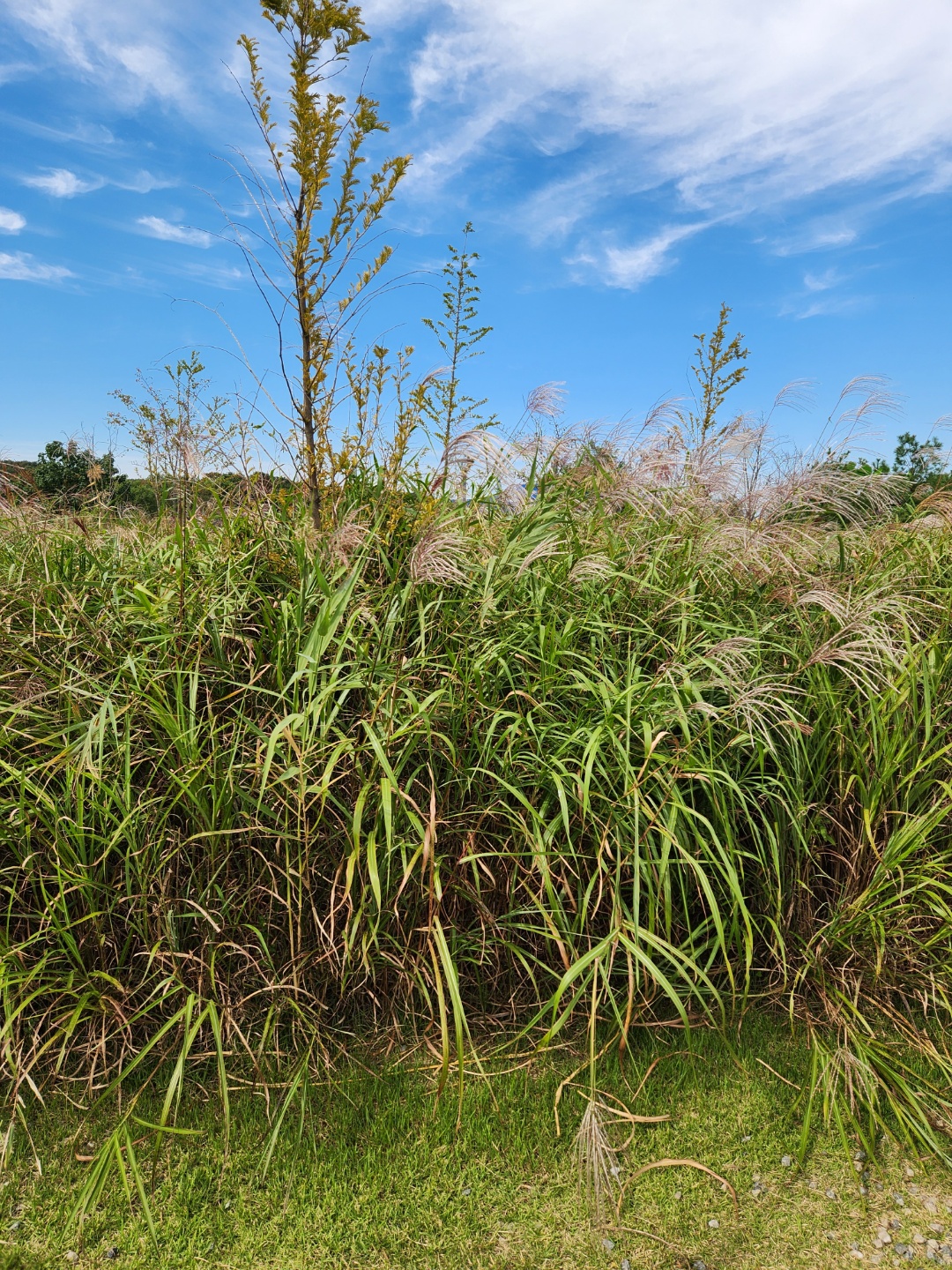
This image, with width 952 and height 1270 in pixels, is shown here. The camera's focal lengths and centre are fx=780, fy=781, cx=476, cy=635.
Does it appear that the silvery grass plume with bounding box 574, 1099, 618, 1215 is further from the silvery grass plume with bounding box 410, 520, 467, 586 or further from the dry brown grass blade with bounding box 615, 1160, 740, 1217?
the silvery grass plume with bounding box 410, 520, 467, 586

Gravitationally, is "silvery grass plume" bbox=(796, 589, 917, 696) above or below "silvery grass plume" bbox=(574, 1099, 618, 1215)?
above

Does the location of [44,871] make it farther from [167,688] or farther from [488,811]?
[488,811]

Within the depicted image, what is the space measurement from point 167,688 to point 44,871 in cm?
68

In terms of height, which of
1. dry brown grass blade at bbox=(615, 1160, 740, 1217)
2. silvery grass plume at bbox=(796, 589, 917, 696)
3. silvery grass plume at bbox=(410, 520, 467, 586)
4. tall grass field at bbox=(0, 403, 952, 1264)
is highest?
silvery grass plume at bbox=(410, 520, 467, 586)

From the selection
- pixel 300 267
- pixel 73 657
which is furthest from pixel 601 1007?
pixel 300 267

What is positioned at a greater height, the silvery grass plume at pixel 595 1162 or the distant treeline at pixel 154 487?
the distant treeline at pixel 154 487

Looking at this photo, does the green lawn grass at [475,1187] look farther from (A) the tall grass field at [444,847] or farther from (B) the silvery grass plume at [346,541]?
(B) the silvery grass plume at [346,541]

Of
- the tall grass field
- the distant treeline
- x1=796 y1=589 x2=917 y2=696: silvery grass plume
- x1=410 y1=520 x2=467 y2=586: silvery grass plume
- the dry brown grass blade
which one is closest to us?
the dry brown grass blade

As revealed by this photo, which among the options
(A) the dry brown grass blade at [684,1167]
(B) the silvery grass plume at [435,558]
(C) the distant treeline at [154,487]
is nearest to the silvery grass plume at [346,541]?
(B) the silvery grass plume at [435,558]

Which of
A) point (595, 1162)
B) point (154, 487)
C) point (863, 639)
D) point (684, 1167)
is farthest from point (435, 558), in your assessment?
point (154, 487)

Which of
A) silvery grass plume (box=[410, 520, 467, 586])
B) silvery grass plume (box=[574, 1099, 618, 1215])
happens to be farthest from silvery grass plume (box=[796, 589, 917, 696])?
silvery grass plume (box=[574, 1099, 618, 1215])

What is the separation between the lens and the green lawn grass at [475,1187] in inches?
75.1

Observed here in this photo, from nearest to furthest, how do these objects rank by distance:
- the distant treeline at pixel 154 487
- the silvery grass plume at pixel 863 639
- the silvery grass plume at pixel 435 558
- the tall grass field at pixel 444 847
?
the tall grass field at pixel 444 847, the silvery grass plume at pixel 863 639, the silvery grass plume at pixel 435 558, the distant treeline at pixel 154 487

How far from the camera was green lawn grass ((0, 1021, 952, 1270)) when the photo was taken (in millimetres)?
1907
